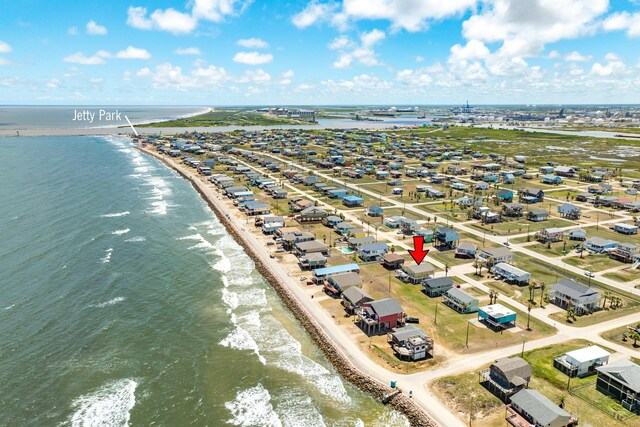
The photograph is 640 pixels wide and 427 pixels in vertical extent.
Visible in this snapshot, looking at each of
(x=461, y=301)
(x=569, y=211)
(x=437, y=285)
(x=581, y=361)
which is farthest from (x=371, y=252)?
(x=569, y=211)

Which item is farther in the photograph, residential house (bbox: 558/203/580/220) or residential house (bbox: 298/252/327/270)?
residential house (bbox: 558/203/580/220)

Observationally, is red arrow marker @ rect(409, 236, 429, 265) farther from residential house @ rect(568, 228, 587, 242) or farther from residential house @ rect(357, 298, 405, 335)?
residential house @ rect(568, 228, 587, 242)

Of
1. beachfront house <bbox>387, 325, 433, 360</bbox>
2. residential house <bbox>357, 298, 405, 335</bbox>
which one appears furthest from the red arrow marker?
beachfront house <bbox>387, 325, 433, 360</bbox>

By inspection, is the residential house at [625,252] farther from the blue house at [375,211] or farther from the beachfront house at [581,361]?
the blue house at [375,211]

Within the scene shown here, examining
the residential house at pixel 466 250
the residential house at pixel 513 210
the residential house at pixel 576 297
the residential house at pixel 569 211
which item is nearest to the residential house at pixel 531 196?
the residential house at pixel 569 211

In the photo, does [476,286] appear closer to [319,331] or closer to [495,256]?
[495,256]
